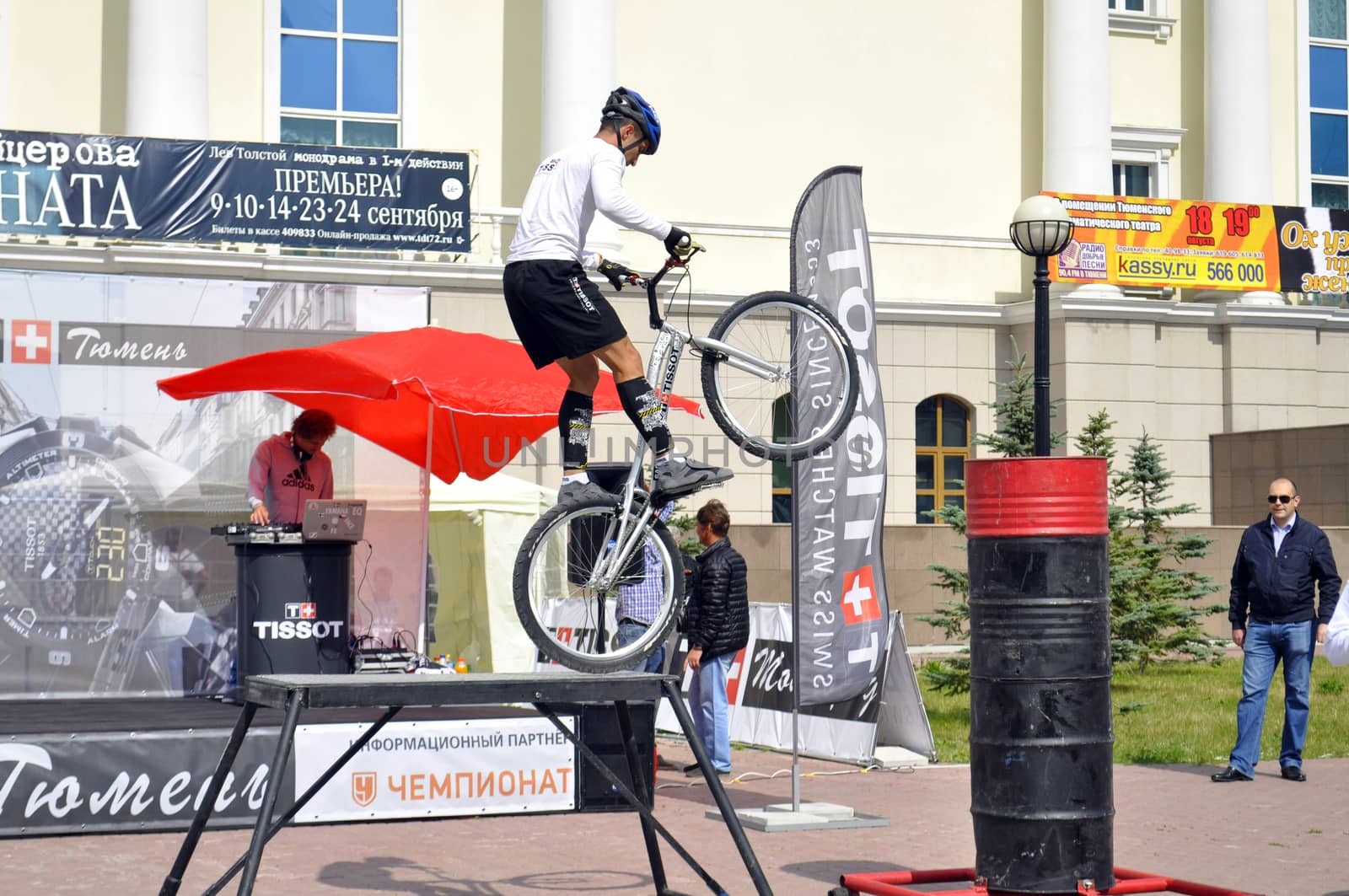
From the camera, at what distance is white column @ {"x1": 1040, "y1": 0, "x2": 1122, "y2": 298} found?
3153cm

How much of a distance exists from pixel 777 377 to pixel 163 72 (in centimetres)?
2116

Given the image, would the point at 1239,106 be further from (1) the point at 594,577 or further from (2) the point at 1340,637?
(1) the point at 594,577

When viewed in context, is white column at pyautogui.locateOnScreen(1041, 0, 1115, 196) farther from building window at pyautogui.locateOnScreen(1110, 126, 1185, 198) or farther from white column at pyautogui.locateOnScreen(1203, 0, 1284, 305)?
white column at pyautogui.locateOnScreen(1203, 0, 1284, 305)

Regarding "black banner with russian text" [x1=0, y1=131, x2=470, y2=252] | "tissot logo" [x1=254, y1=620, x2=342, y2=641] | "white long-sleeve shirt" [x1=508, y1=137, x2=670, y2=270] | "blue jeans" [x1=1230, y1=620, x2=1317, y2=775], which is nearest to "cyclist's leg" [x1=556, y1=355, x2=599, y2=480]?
"white long-sleeve shirt" [x1=508, y1=137, x2=670, y2=270]

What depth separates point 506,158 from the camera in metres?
29.6

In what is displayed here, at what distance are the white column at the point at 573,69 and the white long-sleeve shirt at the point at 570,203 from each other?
Result: 68.2 ft

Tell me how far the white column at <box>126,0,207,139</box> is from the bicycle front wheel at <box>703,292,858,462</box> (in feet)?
65.0

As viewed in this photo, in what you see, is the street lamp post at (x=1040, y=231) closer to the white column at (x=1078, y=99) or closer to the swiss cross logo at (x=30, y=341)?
the swiss cross logo at (x=30, y=341)

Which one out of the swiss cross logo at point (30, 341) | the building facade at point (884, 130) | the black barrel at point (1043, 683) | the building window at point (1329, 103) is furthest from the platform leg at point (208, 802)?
the building window at point (1329, 103)

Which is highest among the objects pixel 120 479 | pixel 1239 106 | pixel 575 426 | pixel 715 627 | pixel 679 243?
pixel 1239 106

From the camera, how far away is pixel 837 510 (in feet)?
37.6

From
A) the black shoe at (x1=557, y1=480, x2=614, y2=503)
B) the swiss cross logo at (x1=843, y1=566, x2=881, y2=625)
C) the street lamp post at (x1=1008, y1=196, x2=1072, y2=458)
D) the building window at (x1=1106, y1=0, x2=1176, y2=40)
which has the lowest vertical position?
the swiss cross logo at (x1=843, y1=566, x2=881, y2=625)

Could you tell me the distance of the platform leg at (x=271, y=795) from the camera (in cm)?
646

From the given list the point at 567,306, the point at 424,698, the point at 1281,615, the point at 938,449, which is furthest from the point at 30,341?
the point at 938,449
